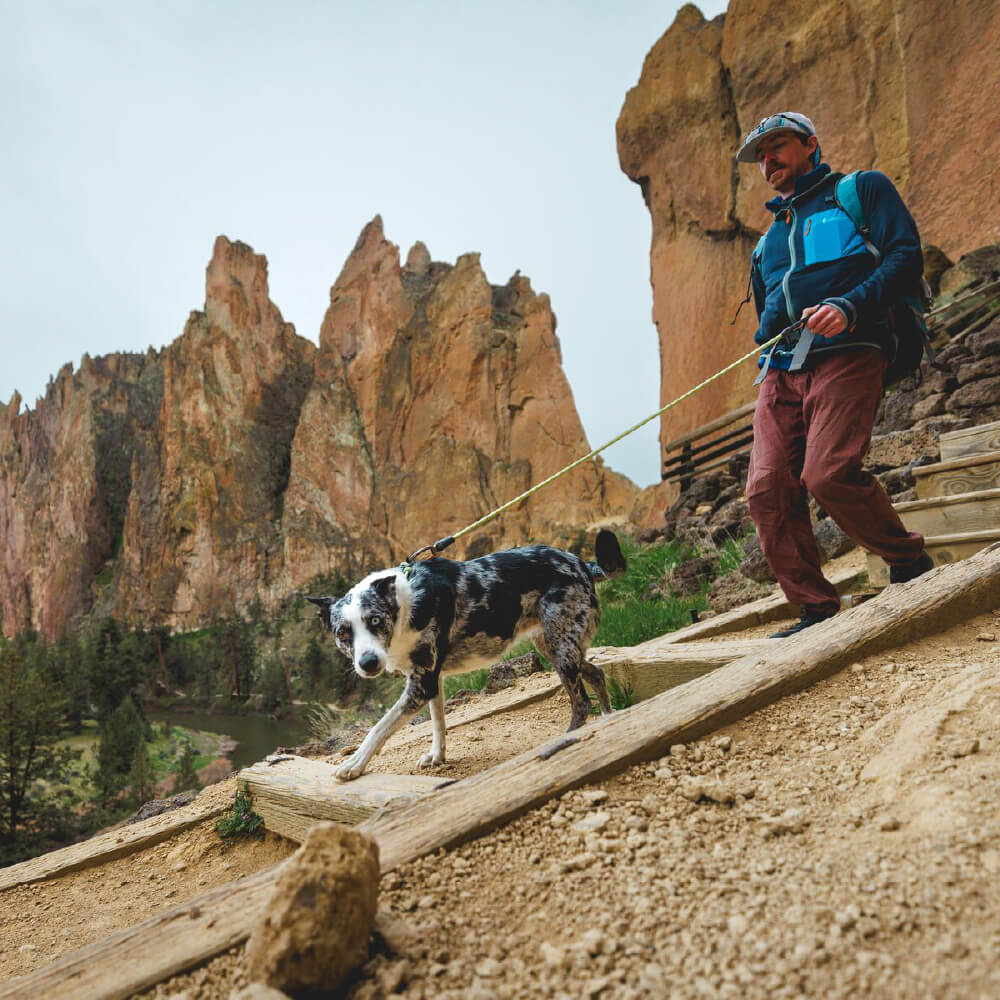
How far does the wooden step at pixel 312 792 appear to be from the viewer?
2.45 meters

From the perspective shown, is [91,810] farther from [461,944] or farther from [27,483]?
[27,483]

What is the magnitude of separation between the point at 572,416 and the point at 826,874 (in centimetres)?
4518

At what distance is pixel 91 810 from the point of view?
2358cm

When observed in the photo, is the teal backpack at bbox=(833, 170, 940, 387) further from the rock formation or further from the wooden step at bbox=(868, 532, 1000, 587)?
the rock formation

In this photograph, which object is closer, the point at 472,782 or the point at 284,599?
the point at 472,782

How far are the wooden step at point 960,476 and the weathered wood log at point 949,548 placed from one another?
0.51 meters

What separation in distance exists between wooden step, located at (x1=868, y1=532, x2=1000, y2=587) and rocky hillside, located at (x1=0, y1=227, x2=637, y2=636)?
31.8 meters

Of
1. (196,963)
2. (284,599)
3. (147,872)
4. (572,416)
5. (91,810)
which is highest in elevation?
(572,416)

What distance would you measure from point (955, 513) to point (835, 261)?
188 cm

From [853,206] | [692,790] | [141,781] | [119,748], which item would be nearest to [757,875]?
[692,790]

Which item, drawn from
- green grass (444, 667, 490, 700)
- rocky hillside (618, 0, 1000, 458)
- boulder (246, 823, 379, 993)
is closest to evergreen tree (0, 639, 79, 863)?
green grass (444, 667, 490, 700)

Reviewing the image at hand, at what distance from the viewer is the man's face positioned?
3.18 meters

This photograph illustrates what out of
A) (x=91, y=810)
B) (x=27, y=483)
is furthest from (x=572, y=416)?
(x=27, y=483)

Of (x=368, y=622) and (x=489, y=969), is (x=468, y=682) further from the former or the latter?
(x=489, y=969)
